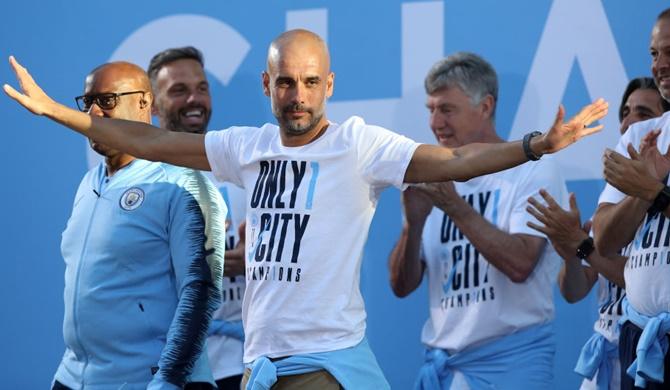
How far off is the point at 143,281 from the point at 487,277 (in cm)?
128

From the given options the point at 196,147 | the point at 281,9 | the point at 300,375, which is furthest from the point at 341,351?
the point at 281,9

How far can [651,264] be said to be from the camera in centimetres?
366

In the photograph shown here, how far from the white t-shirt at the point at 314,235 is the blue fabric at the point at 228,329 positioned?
3.30 feet

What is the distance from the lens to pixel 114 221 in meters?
3.68

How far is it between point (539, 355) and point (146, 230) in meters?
1.45

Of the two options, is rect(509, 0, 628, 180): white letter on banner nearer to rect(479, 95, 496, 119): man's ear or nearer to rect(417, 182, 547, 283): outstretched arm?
rect(479, 95, 496, 119): man's ear

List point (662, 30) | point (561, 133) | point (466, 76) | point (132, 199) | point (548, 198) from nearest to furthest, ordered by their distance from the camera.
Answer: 1. point (561, 133)
2. point (132, 199)
3. point (662, 30)
4. point (548, 198)
5. point (466, 76)

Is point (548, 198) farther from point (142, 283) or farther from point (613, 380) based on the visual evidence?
point (142, 283)

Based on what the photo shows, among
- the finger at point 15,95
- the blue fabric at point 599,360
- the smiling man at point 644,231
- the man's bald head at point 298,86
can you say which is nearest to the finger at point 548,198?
the smiling man at point 644,231

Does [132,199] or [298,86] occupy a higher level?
[298,86]

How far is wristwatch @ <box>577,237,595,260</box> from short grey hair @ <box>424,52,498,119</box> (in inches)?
27.5

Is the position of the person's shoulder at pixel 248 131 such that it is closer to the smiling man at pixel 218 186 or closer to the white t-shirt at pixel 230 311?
the smiling man at pixel 218 186

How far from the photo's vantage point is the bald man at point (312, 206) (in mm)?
3197

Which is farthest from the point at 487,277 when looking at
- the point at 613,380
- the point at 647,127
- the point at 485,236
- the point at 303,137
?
the point at 303,137
